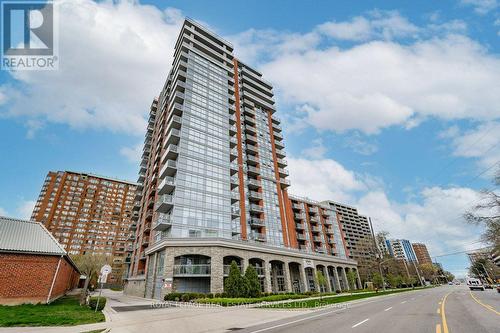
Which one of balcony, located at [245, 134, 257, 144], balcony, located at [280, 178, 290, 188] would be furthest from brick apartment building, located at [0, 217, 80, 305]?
balcony, located at [280, 178, 290, 188]

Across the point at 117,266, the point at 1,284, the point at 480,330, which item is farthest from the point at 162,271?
the point at 117,266

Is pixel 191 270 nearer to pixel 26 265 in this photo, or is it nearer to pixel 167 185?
pixel 167 185

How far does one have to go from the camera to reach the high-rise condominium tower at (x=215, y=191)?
31.3 metres

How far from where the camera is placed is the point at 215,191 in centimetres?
3931

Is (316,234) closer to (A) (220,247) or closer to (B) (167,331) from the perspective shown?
(A) (220,247)

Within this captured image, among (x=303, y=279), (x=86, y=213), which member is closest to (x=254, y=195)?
(x=303, y=279)

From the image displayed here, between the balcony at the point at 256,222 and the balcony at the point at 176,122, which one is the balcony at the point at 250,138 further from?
the balcony at the point at 256,222

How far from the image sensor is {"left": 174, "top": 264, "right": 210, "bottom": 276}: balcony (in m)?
29.2

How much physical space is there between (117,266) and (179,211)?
288 feet

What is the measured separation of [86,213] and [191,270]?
103m

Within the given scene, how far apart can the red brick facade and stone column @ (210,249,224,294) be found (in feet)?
49.9

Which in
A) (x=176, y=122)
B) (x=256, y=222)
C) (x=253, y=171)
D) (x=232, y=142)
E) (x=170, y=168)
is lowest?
(x=256, y=222)

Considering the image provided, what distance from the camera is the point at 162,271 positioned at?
97.6ft

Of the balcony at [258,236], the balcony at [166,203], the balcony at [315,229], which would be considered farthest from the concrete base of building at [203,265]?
the balcony at [315,229]
